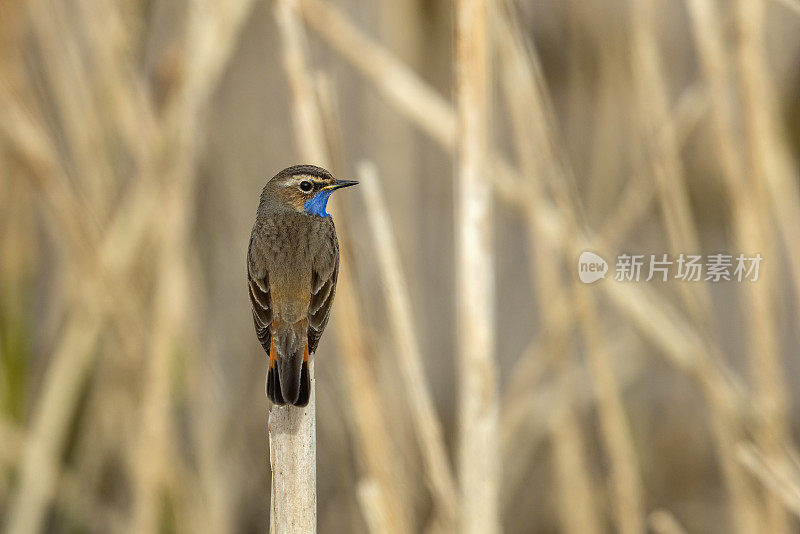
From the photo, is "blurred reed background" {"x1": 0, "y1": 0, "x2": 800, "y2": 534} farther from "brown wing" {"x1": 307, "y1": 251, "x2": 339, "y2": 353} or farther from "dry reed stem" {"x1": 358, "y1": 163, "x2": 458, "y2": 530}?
"brown wing" {"x1": 307, "y1": 251, "x2": 339, "y2": 353}

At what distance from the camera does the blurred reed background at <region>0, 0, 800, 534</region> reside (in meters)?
2.12

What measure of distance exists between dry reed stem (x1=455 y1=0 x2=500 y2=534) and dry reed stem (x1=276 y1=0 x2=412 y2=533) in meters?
0.18

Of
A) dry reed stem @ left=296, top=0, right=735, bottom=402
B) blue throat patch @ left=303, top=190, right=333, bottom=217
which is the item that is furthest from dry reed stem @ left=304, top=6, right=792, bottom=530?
blue throat patch @ left=303, top=190, right=333, bottom=217

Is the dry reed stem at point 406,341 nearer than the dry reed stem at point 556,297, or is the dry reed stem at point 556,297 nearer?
the dry reed stem at point 406,341

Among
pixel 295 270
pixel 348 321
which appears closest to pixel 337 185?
pixel 295 270

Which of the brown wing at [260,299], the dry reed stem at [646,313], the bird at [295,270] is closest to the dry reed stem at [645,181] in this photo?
the dry reed stem at [646,313]

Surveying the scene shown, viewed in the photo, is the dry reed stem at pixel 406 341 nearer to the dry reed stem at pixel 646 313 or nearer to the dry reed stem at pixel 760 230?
the dry reed stem at pixel 646 313

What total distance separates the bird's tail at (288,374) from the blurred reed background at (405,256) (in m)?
0.28

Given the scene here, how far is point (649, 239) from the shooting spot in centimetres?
371

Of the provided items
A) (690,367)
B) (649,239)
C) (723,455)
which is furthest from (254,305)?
(649,239)

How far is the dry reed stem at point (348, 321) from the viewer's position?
6.41 feet

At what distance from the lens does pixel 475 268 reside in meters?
1.84

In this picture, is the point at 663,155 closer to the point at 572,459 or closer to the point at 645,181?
the point at 645,181

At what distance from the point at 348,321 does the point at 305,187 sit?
0.29 metres
